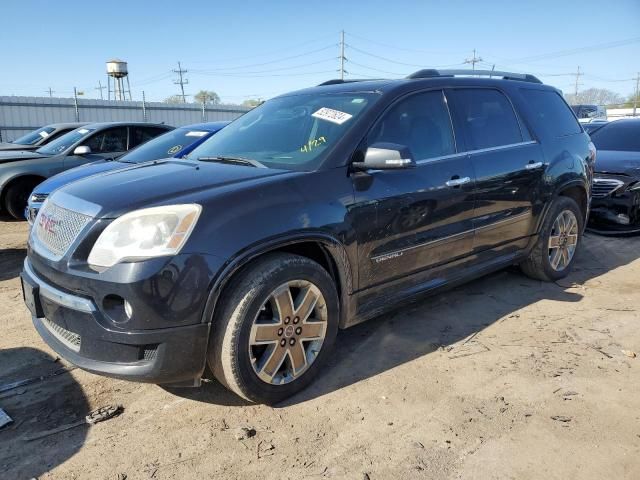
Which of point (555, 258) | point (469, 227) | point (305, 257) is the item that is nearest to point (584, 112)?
point (555, 258)

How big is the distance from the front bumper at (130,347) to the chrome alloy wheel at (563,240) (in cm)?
360

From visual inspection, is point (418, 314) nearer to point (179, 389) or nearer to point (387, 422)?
point (387, 422)

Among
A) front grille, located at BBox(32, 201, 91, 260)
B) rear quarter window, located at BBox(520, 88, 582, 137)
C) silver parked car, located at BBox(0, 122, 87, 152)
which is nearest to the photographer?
front grille, located at BBox(32, 201, 91, 260)

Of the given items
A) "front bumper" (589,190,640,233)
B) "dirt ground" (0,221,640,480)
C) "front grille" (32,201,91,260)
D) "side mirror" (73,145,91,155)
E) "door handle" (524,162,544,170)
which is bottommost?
"dirt ground" (0,221,640,480)

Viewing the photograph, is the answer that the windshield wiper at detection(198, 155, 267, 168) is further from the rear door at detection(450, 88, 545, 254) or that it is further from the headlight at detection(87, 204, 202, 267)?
the rear door at detection(450, 88, 545, 254)

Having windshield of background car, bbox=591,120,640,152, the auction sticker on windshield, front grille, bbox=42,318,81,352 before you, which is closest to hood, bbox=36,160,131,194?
the auction sticker on windshield

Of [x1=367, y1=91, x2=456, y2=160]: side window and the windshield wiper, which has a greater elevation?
[x1=367, y1=91, x2=456, y2=160]: side window

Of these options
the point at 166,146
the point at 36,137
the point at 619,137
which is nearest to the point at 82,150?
the point at 166,146

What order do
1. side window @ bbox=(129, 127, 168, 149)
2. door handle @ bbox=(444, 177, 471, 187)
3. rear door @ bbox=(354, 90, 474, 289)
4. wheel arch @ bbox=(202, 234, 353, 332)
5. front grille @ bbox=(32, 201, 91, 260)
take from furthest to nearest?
side window @ bbox=(129, 127, 168, 149)
door handle @ bbox=(444, 177, 471, 187)
rear door @ bbox=(354, 90, 474, 289)
front grille @ bbox=(32, 201, 91, 260)
wheel arch @ bbox=(202, 234, 353, 332)

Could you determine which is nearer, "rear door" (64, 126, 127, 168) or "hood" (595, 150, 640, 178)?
"hood" (595, 150, 640, 178)

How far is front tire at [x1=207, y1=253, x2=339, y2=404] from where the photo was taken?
2.58m

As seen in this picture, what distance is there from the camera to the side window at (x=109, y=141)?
319 inches

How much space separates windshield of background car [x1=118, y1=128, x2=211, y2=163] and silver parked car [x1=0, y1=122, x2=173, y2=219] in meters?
1.40

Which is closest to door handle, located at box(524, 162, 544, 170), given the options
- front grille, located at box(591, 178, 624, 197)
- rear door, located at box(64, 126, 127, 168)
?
front grille, located at box(591, 178, 624, 197)
